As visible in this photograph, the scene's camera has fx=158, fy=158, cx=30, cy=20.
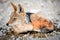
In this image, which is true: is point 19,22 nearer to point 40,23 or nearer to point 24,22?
point 24,22

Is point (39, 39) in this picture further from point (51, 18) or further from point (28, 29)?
point (51, 18)

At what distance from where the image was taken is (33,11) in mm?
1771

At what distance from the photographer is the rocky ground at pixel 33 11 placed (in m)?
1.62

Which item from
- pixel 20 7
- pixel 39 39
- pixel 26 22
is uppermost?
pixel 20 7

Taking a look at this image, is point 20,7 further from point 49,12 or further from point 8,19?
point 49,12

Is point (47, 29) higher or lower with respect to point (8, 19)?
lower

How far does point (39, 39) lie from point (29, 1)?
48 cm

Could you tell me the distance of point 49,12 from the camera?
1.79 meters

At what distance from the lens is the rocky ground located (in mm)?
1619

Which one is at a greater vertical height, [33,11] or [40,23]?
[33,11]

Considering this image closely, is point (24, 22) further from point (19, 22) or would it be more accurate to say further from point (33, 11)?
point (33, 11)

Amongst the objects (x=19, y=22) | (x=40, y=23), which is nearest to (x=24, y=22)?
(x=19, y=22)

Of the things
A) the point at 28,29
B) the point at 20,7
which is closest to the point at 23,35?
the point at 28,29

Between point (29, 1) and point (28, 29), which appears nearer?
point (28, 29)
